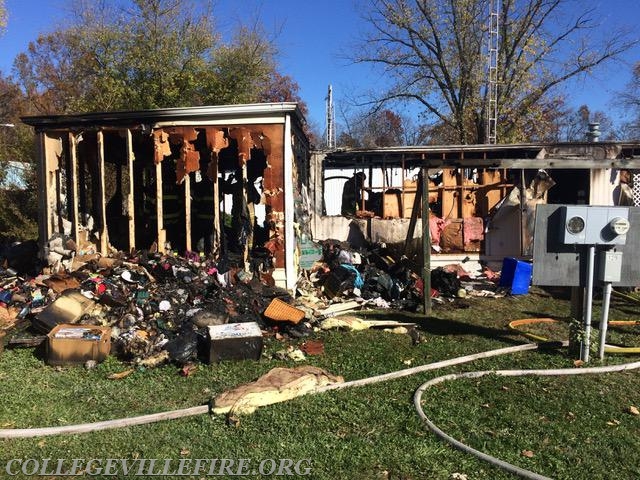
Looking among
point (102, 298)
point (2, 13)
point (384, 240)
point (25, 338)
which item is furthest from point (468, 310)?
point (2, 13)

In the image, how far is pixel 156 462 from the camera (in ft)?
11.7

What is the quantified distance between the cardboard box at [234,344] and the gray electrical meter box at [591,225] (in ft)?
11.9

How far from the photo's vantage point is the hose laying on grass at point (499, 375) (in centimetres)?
336

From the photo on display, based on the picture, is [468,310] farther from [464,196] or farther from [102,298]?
[102,298]

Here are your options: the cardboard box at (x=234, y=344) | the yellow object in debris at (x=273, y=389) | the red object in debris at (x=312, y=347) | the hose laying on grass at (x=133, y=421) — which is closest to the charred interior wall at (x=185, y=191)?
the red object in debris at (x=312, y=347)

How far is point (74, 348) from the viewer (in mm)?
5828

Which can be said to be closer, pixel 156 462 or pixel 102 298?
pixel 156 462

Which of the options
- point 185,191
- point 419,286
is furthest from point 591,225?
point 185,191

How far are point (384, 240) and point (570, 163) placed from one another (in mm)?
5832

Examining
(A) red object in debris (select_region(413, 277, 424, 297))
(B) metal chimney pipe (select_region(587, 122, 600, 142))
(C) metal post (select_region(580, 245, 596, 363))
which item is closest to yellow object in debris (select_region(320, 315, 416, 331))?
(A) red object in debris (select_region(413, 277, 424, 297))

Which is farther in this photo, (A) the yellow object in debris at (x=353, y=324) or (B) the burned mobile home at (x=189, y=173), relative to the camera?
(B) the burned mobile home at (x=189, y=173)

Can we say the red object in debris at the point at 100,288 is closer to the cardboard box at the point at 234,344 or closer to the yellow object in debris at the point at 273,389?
the cardboard box at the point at 234,344

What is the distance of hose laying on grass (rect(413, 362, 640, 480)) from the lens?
11.0ft

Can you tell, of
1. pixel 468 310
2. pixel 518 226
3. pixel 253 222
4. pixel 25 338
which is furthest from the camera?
pixel 518 226
